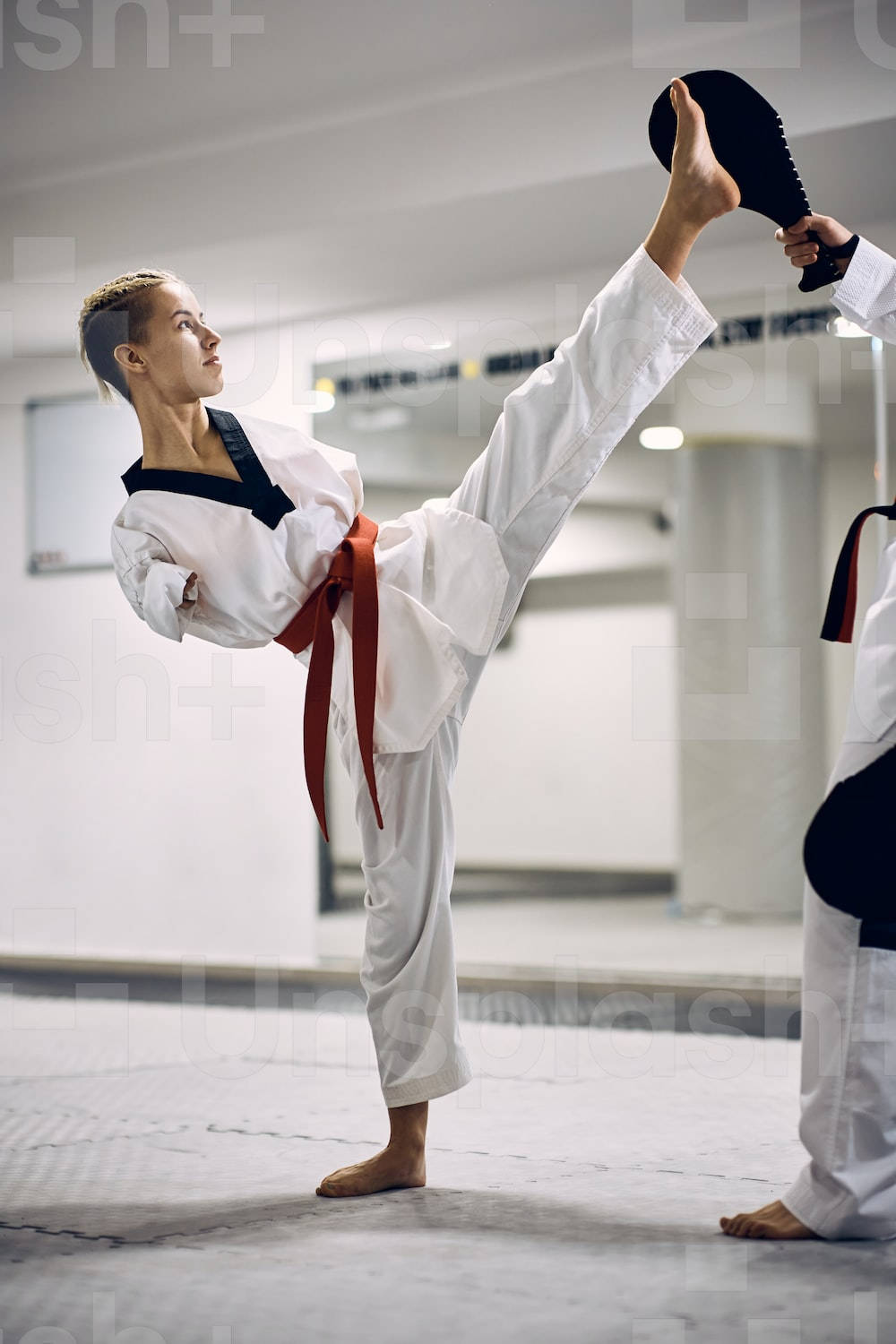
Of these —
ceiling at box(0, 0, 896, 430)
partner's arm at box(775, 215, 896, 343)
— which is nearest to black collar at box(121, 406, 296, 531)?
partner's arm at box(775, 215, 896, 343)

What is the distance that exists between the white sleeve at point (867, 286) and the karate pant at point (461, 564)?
0.18m

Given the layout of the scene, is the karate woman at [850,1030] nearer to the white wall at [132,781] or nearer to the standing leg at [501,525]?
the standing leg at [501,525]

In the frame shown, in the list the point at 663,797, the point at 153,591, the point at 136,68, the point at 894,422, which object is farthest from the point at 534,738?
the point at 153,591

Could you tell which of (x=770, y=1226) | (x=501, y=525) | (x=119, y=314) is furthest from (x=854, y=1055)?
(x=119, y=314)

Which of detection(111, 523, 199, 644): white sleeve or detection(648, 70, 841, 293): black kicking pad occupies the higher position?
detection(648, 70, 841, 293): black kicking pad

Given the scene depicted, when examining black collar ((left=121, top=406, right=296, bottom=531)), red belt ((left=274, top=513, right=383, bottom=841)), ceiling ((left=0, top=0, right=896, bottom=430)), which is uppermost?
ceiling ((left=0, top=0, right=896, bottom=430))

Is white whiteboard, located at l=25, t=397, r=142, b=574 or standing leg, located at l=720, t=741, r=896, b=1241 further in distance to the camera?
white whiteboard, located at l=25, t=397, r=142, b=574

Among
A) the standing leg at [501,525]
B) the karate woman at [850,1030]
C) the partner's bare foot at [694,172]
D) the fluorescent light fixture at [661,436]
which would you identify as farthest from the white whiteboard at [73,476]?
the karate woman at [850,1030]

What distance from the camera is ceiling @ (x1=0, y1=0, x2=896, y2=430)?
306 centimetres

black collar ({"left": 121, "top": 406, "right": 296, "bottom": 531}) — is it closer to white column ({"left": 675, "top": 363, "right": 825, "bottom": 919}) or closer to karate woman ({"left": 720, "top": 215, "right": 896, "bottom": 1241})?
karate woman ({"left": 720, "top": 215, "right": 896, "bottom": 1241})

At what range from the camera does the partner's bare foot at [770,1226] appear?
5.08 feet

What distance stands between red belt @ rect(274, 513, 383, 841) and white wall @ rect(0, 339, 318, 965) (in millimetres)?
2193

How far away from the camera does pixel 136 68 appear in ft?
10.8

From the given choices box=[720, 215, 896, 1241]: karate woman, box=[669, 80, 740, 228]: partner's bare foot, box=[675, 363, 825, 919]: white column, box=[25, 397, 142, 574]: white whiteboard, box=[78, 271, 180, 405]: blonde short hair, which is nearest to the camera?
box=[720, 215, 896, 1241]: karate woman
